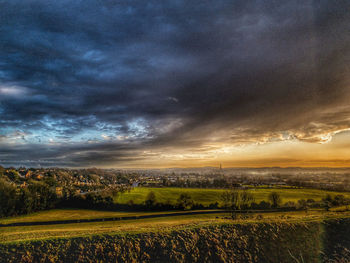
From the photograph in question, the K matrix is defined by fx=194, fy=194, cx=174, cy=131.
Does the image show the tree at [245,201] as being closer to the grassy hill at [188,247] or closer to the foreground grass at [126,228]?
the foreground grass at [126,228]

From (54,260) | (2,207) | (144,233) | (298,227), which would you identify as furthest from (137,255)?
(2,207)

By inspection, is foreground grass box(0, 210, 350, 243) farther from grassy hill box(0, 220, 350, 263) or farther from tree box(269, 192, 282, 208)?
tree box(269, 192, 282, 208)

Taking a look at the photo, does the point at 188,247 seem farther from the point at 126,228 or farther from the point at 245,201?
the point at 245,201

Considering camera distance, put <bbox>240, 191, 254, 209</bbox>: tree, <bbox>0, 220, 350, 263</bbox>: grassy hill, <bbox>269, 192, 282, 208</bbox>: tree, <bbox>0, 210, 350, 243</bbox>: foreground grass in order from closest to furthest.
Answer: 1. <bbox>0, 220, 350, 263</bbox>: grassy hill
2. <bbox>0, 210, 350, 243</bbox>: foreground grass
3. <bbox>240, 191, 254, 209</bbox>: tree
4. <bbox>269, 192, 282, 208</bbox>: tree

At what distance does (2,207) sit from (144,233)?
52.5 m

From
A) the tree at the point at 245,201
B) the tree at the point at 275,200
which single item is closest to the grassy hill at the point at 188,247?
the tree at the point at 245,201

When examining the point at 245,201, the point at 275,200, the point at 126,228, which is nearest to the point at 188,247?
the point at 126,228

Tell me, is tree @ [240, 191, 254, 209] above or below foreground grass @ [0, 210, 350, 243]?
below

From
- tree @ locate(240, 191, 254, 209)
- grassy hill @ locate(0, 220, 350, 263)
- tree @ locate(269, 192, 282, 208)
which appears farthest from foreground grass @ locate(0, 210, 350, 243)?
tree @ locate(269, 192, 282, 208)

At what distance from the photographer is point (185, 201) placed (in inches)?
2259

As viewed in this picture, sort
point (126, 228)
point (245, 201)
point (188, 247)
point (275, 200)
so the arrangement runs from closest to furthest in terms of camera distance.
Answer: point (188, 247) < point (126, 228) < point (245, 201) < point (275, 200)

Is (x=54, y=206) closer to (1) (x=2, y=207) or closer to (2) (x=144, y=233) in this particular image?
(1) (x=2, y=207)

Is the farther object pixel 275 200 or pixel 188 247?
pixel 275 200

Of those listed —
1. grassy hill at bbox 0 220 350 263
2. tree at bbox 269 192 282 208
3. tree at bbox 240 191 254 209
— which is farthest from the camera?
tree at bbox 269 192 282 208
